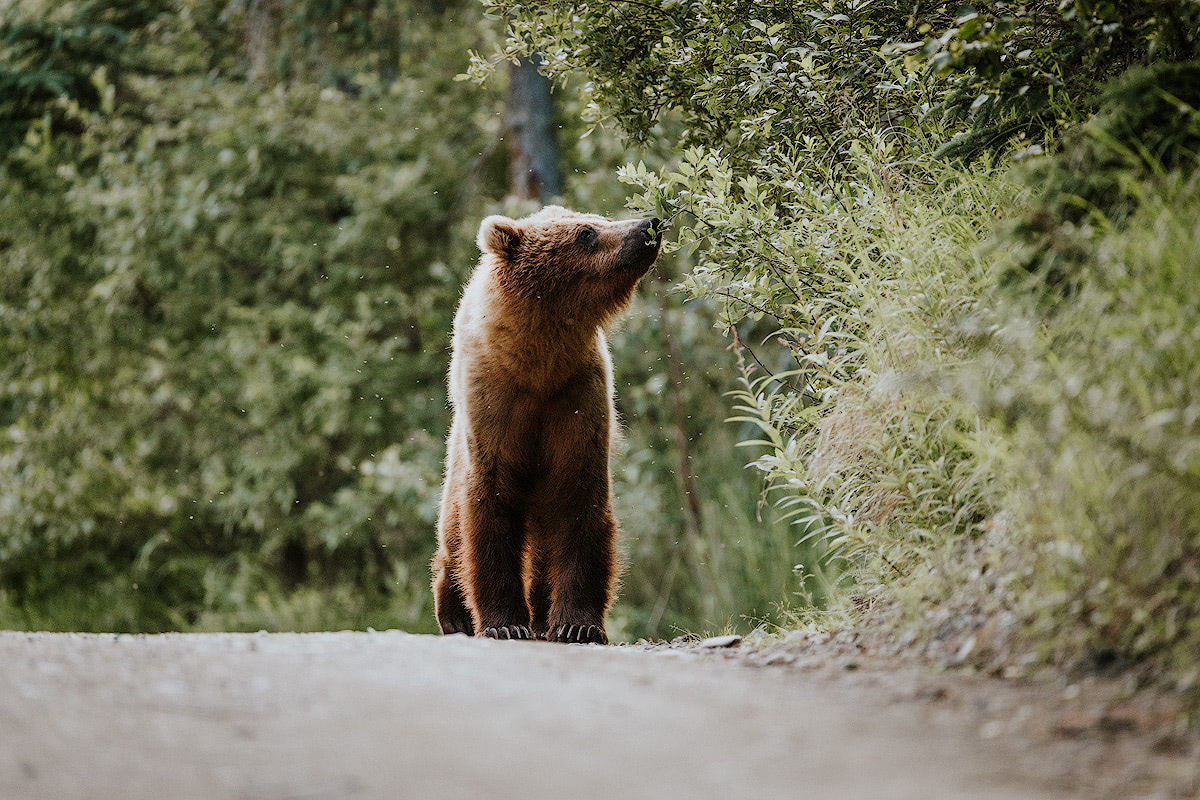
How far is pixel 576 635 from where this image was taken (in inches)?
193

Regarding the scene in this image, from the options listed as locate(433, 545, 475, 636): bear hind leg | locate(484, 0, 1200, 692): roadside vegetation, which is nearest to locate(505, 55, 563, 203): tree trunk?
locate(484, 0, 1200, 692): roadside vegetation

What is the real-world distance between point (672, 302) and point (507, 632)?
7101mm

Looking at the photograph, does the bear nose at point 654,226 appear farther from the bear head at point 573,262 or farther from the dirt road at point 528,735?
the dirt road at point 528,735

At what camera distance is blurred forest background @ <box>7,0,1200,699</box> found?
115 inches

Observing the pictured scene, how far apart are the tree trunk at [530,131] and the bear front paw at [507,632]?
710 centimetres

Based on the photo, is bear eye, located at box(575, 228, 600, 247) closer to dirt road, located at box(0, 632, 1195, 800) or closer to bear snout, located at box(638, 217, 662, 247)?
bear snout, located at box(638, 217, 662, 247)

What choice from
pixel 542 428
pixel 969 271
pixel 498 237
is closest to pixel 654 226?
pixel 498 237

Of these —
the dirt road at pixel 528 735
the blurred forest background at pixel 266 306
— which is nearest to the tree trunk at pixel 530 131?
the blurred forest background at pixel 266 306

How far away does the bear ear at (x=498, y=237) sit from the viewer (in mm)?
5352

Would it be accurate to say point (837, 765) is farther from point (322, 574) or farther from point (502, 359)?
point (322, 574)

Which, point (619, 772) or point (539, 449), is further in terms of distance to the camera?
point (539, 449)

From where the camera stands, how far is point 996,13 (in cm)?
400

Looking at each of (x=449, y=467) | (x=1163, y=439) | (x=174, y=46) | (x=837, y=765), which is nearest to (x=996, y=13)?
(x=1163, y=439)

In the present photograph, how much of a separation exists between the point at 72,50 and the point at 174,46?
41.3 inches
